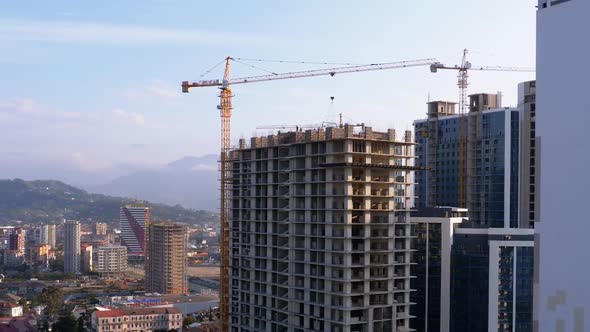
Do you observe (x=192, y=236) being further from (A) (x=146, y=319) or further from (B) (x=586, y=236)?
(B) (x=586, y=236)

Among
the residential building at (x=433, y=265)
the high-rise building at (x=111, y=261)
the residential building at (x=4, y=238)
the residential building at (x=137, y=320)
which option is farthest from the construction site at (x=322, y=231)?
the residential building at (x=4, y=238)

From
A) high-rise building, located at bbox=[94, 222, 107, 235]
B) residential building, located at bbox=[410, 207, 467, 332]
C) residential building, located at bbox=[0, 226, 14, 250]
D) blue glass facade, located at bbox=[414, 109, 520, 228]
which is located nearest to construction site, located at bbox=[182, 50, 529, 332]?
residential building, located at bbox=[410, 207, 467, 332]

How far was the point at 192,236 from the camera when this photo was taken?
9006 centimetres

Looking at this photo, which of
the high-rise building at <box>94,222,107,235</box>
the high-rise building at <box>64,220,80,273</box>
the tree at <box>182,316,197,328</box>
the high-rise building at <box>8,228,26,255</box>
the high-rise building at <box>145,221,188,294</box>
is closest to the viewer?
the tree at <box>182,316,197,328</box>

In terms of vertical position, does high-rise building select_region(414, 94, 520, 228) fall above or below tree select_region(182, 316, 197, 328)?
above

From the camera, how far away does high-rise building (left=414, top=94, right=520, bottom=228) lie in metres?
22.5

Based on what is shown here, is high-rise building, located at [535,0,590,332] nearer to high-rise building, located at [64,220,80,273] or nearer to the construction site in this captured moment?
the construction site

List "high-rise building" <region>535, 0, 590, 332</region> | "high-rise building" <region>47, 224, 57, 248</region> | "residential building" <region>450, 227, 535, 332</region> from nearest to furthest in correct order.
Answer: "high-rise building" <region>535, 0, 590, 332</region>
"residential building" <region>450, 227, 535, 332</region>
"high-rise building" <region>47, 224, 57, 248</region>

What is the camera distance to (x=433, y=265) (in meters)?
18.0

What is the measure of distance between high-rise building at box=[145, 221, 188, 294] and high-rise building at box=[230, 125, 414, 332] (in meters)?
29.7

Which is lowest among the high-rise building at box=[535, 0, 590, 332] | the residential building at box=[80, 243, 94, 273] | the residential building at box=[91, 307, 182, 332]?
the residential building at box=[80, 243, 94, 273]

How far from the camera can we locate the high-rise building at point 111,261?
5669cm

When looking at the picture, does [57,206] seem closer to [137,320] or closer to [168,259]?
[168,259]

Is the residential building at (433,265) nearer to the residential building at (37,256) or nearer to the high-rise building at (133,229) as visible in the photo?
the residential building at (37,256)
